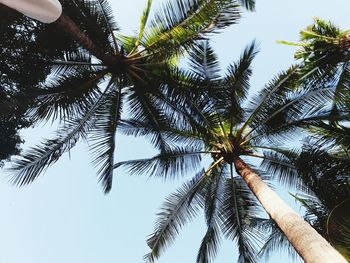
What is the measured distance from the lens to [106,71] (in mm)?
10297

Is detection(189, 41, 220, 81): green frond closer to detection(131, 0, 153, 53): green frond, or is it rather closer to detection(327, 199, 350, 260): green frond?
detection(131, 0, 153, 53): green frond

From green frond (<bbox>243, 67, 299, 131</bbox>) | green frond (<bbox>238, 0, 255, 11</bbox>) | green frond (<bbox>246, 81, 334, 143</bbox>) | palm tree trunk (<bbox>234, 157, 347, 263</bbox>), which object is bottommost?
palm tree trunk (<bbox>234, 157, 347, 263</bbox>)

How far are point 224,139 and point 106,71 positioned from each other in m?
3.21

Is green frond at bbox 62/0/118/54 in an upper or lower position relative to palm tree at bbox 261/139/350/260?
upper

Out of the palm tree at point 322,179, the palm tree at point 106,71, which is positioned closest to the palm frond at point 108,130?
the palm tree at point 106,71

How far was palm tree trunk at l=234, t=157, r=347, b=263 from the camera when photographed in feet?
16.9

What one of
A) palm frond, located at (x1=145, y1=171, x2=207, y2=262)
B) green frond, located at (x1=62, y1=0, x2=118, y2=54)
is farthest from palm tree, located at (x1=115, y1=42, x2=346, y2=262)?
green frond, located at (x1=62, y1=0, x2=118, y2=54)

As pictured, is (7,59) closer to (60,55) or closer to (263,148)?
(60,55)

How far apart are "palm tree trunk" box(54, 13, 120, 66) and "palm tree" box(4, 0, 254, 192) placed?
2cm

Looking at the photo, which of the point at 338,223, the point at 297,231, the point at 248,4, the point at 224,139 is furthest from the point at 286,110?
the point at 297,231

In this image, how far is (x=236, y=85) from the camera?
10.3 metres

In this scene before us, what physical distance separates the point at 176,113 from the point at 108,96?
170cm

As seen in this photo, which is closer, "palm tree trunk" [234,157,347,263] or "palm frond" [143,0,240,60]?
"palm tree trunk" [234,157,347,263]

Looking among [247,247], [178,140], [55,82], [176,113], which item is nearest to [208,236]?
[247,247]
